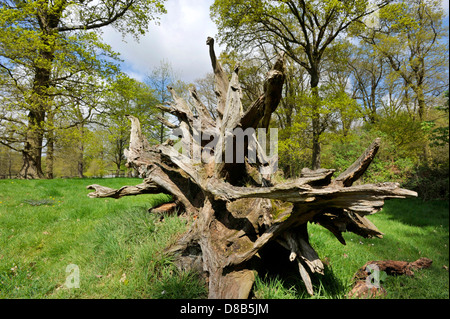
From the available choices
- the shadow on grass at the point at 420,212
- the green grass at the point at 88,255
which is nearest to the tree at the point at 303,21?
the shadow on grass at the point at 420,212

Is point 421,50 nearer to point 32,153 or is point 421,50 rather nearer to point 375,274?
point 375,274

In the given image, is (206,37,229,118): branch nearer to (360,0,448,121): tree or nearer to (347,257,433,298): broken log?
(347,257,433,298): broken log

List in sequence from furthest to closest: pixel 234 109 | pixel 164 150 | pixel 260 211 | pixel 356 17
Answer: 1. pixel 356 17
2. pixel 164 150
3. pixel 234 109
4. pixel 260 211

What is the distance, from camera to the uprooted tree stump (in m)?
1.94

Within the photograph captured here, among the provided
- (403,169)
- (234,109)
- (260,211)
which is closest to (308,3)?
(403,169)

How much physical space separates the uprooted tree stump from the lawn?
0.29 meters

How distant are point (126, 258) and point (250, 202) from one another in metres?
1.91

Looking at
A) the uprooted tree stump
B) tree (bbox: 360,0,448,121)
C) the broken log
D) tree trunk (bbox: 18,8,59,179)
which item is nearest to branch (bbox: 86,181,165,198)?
the uprooted tree stump

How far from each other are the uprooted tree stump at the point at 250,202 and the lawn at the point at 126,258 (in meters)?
0.29

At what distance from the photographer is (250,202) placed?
296cm

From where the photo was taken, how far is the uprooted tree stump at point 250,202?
194 centimetres
